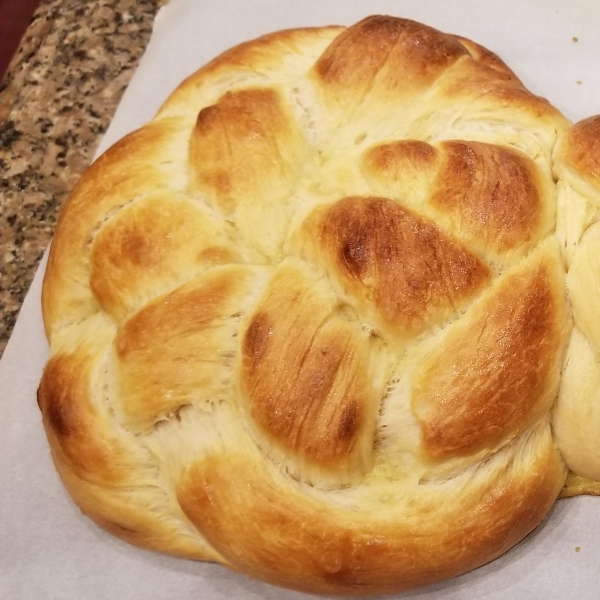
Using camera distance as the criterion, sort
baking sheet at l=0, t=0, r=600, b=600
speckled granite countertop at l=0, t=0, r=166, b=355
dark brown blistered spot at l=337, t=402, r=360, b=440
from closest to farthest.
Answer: dark brown blistered spot at l=337, t=402, r=360, b=440 → baking sheet at l=0, t=0, r=600, b=600 → speckled granite countertop at l=0, t=0, r=166, b=355

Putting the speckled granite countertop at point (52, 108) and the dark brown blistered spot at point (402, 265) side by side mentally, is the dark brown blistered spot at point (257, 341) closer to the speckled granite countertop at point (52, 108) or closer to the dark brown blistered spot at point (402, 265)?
the dark brown blistered spot at point (402, 265)

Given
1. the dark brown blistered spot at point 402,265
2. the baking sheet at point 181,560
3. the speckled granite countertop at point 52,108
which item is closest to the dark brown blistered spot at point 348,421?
the dark brown blistered spot at point 402,265

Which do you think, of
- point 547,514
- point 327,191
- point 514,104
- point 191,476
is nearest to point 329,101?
point 327,191

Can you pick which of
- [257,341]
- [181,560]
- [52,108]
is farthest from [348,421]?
[52,108]

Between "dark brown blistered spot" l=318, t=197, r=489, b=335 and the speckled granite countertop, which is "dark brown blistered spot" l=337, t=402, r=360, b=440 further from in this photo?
the speckled granite countertop

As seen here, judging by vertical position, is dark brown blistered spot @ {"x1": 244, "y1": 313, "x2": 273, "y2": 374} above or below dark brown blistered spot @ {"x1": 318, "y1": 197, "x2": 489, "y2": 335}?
below

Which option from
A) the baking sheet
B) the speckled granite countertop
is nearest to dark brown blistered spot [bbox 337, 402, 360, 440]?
the baking sheet
